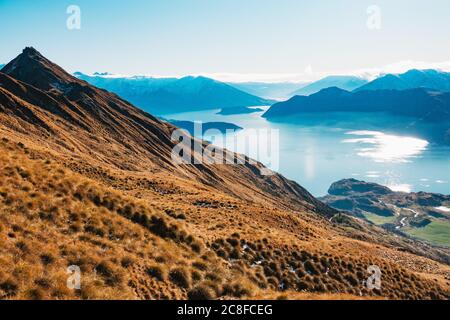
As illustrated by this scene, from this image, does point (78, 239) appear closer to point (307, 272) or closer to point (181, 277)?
point (181, 277)

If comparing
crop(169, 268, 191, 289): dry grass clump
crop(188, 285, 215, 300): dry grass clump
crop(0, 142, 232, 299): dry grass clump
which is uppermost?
crop(0, 142, 232, 299): dry grass clump

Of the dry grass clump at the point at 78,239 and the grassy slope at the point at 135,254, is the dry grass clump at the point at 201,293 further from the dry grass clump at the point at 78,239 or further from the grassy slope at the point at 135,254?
the dry grass clump at the point at 78,239

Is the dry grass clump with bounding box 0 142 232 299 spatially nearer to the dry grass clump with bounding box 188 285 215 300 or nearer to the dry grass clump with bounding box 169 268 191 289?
the dry grass clump with bounding box 169 268 191 289

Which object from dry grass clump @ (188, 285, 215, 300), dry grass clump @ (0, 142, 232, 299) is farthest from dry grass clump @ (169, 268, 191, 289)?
dry grass clump @ (188, 285, 215, 300)

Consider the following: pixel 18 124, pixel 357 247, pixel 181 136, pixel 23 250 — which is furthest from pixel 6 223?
pixel 181 136

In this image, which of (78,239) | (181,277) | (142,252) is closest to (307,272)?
(181,277)

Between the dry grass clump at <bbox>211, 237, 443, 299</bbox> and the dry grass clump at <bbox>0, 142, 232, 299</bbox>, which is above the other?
the dry grass clump at <bbox>0, 142, 232, 299</bbox>

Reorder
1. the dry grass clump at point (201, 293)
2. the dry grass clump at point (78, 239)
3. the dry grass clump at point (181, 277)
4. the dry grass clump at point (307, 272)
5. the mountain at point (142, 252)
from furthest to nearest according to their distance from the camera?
the dry grass clump at point (307, 272) → the dry grass clump at point (181, 277) → the dry grass clump at point (201, 293) → the mountain at point (142, 252) → the dry grass clump at point (78, 239)

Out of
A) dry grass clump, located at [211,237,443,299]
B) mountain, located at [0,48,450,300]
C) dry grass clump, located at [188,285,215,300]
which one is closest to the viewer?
mountain, located at [0,48,450,300]

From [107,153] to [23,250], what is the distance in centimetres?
7943

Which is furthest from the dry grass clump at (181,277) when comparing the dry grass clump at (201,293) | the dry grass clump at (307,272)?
the dry grass clump at (307,272)
